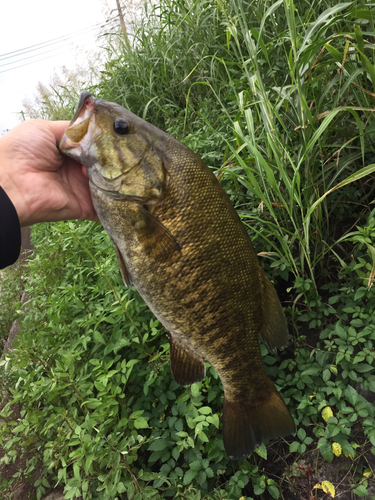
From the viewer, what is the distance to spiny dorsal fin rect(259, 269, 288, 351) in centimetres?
125

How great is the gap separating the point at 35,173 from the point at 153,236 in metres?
0.77

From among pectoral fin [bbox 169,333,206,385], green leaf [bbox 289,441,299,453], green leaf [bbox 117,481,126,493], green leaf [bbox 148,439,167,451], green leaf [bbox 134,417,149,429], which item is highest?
pectoral fin [bbox 169,333,206,385]

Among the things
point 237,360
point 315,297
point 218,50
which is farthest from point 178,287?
point 218,50

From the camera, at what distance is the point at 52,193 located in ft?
5.03

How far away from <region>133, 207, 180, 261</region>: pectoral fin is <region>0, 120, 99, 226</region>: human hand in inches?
18.6

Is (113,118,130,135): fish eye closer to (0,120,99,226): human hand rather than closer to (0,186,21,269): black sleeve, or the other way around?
(0,120,99,226): human hand

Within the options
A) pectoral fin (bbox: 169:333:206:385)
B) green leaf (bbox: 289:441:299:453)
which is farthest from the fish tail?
green leaf (bbox: 289:441:299:453)

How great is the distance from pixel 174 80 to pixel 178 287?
3.01 meters

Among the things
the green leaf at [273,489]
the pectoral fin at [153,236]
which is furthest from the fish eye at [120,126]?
the green leaf at [273,489]

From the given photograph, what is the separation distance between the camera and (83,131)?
118 centimetres

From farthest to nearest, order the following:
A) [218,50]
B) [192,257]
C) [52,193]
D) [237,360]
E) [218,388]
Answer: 1. [218,50]
2. [218,388]
3. [52,193]
4. [237,360]
5. [192,257]

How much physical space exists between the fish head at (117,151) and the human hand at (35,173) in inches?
11.0

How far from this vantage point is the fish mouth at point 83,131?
1162 mm

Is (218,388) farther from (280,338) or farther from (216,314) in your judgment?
(216,314)
